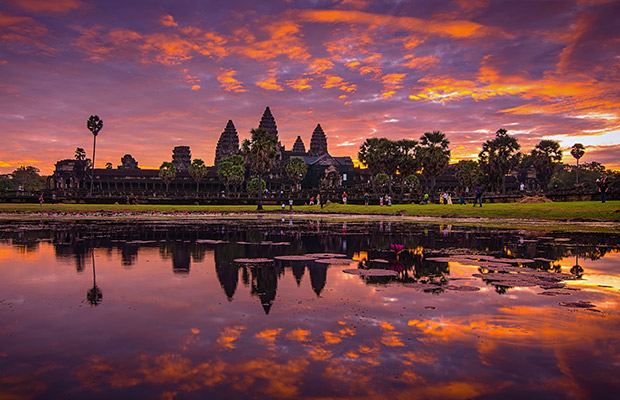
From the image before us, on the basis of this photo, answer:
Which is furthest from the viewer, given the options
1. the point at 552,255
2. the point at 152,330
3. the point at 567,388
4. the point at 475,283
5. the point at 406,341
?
the point at 552,255

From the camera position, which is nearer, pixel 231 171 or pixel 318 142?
pixel 231 171

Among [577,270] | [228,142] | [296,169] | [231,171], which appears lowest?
[577,270]

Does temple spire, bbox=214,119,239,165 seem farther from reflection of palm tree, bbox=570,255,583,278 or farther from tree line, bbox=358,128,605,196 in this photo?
reflection of palm tree, bbox=570,255,583,278

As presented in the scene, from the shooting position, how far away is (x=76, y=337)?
14.4ft

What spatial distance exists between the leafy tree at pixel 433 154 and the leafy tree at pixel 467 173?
33.3 meters

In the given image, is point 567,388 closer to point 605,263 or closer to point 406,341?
point 406,341

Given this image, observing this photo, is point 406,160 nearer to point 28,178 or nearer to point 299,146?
point 299,146

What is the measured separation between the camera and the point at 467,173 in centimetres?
11038

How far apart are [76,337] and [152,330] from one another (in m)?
0.71

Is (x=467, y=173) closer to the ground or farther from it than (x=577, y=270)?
farther from it

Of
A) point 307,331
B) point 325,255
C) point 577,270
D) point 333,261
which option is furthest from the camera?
point 325,255

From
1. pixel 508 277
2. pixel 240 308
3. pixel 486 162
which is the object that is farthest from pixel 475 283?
pixel 486 162

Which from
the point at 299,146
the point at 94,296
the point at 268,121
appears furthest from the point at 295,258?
the point at 299,146

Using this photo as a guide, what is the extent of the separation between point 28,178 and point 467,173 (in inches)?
6086
